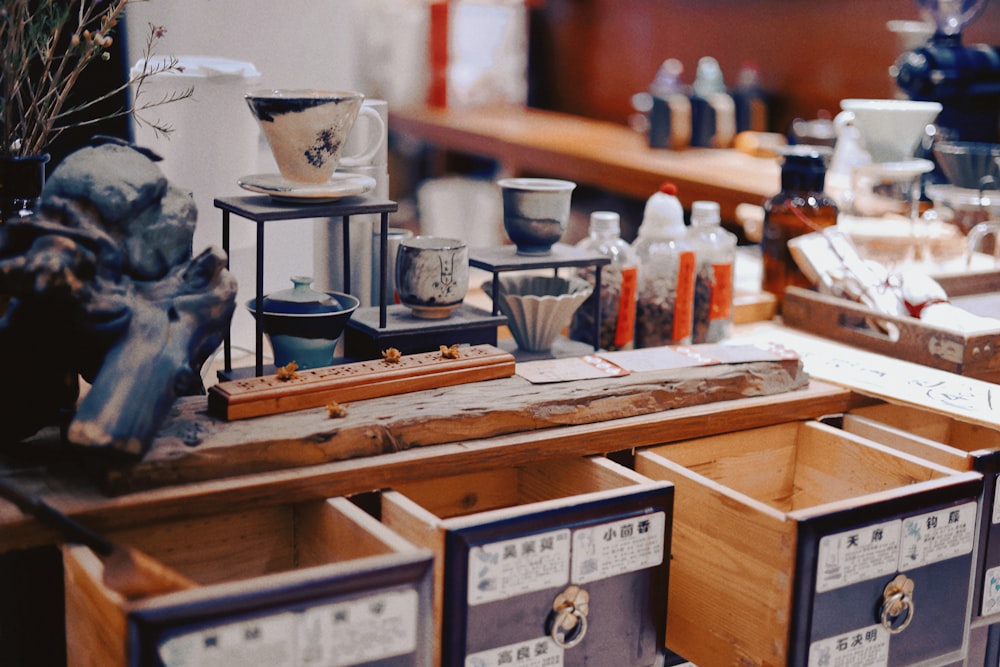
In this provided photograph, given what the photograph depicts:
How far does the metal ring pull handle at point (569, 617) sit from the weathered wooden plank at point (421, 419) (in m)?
0.22

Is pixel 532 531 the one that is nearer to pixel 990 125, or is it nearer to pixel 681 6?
pixel 990 125

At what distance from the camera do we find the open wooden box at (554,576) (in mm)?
1028

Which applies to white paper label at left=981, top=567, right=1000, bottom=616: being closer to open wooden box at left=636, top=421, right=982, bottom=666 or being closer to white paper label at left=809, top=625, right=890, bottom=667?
open wooden box at left=636, top=421, right=982, bottom=666

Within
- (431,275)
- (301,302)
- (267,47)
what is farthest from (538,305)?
(267,47)

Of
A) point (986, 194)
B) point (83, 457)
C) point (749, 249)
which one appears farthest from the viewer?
point (749, 249)

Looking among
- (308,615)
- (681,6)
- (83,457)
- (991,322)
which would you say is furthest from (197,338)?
(681,6)

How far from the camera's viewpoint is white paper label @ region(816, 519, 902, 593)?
1.13 m

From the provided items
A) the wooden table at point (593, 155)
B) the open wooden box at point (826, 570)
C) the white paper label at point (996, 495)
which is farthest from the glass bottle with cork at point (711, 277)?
the wooden table at point (593, 155)

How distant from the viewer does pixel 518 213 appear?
4.94 ft

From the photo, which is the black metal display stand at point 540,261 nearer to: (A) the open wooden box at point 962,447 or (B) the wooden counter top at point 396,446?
(B) the wooden counter top at point 396,446

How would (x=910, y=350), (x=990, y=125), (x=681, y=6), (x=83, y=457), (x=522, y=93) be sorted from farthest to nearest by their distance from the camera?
(x=522, y=93) < (x=681, y=6) < (x=990, y=125) < (x=910, y=350) < (x=83, y=457)

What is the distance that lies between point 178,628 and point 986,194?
1877 mm

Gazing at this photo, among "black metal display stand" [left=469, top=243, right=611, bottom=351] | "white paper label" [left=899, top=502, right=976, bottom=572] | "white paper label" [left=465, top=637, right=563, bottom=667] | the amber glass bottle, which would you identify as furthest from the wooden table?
"white paper label" [left=465, top=637, right=563, bottom=667]

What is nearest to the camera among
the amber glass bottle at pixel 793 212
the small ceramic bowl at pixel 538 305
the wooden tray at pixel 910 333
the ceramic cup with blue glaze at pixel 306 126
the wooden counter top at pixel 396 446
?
the wooden counter top at pixel 396 446
